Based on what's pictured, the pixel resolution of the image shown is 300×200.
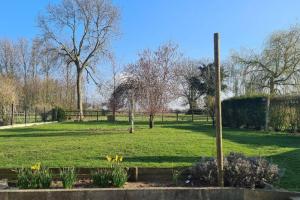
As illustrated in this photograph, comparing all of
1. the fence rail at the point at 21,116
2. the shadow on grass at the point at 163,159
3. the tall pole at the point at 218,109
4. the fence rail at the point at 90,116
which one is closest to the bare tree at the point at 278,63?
the fence rail at the point at 90,116

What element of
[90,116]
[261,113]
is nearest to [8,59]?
[90,116]

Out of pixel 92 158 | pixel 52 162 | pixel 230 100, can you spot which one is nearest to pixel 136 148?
pixel 92 158

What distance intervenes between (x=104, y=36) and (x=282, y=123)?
2992 cm

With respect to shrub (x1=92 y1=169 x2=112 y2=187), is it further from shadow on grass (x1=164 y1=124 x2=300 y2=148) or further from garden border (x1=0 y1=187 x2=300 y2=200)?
shadow on grass (x1=164 y1=124 x2=300 y2=148)

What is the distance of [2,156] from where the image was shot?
36.3 ft

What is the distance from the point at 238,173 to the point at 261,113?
19006mm

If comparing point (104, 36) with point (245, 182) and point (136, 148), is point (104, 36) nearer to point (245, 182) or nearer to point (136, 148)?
point (136, 148)

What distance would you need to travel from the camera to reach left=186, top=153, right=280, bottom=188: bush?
689 cm

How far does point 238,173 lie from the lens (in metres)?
6.91

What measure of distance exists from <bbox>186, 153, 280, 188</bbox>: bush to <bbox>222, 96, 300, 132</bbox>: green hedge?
619 inches

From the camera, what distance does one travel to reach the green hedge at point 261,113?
22469 millimetres

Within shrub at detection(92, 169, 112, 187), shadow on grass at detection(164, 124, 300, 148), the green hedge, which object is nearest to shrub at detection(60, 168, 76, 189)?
shrub at detection(92, 169, 112, 187)

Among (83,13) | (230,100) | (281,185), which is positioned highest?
(83,13)

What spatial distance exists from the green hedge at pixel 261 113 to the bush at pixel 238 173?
15.7 m
